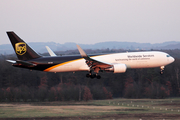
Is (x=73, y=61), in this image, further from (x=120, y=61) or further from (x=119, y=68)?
(x=120, y=61)

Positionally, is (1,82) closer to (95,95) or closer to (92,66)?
(95,95)

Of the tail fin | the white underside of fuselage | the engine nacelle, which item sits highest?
the tail fin

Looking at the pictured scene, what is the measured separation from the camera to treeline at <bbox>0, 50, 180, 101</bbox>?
100375mm

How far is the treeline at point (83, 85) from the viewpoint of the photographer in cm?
10038

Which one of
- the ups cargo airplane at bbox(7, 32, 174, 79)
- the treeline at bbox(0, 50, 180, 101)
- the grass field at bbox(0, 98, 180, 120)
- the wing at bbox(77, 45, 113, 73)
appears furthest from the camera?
the treeline at bbox(0, 50, 180, 101)

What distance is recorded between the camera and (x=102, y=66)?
46406 mm

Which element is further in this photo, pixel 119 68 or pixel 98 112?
pixel 98 112

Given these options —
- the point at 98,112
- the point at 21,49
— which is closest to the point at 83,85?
the point at 98,112

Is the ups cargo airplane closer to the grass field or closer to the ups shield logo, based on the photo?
the ups shield logo

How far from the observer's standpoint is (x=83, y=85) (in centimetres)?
10419

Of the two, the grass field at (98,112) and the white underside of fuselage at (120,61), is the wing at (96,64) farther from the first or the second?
the grass field at (98,112)

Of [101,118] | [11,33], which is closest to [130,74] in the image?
[101,118]

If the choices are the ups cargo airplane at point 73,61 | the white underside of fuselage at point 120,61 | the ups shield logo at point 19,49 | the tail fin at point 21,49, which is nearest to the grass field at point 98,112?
the white underside of fuselage at point 120,61

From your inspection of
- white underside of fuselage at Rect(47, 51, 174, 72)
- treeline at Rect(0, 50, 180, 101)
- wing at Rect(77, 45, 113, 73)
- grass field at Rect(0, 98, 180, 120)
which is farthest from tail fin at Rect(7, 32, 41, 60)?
treeline at Rect(0, 50, 180, 101)
